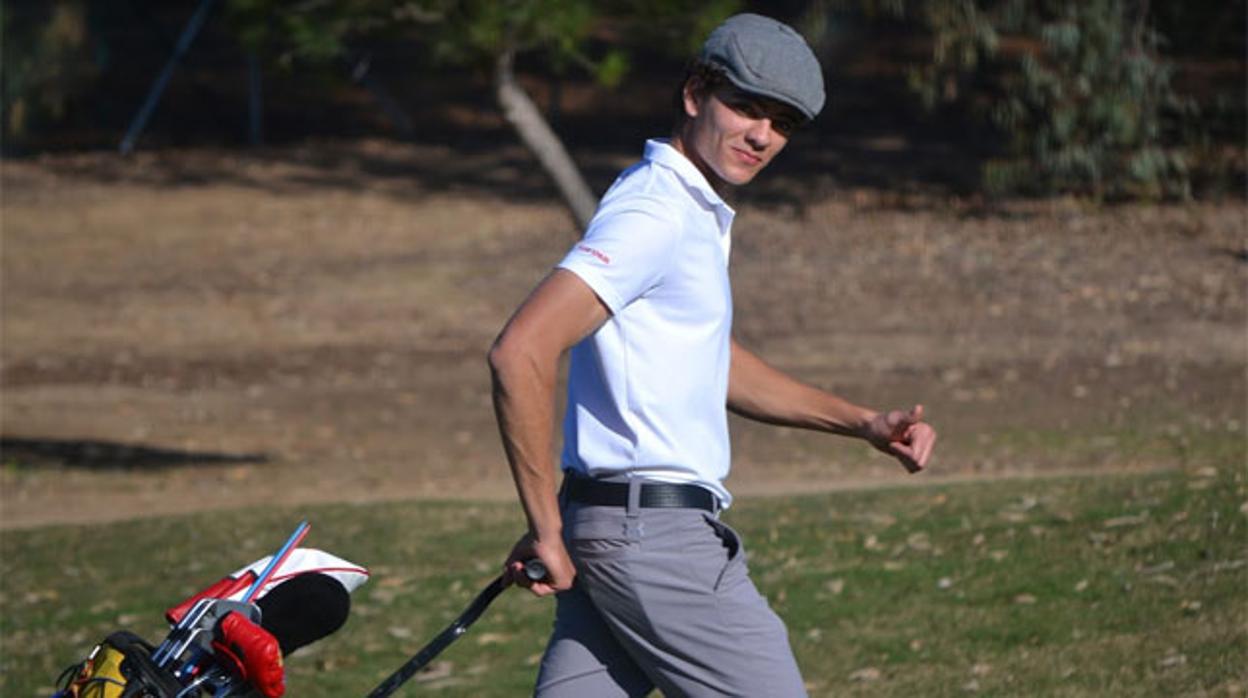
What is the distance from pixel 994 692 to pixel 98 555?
594 cm

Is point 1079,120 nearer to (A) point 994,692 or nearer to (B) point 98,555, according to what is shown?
(B) point 98,555

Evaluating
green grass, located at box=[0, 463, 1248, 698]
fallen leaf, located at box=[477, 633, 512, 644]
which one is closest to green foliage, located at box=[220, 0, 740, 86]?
green grass, located at box=[0, 463, 1248, 698]

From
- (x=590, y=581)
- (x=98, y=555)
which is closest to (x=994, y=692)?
(x=590, y=581)

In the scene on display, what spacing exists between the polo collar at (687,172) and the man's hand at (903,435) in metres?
0.62

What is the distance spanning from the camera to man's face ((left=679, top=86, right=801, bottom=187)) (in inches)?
151

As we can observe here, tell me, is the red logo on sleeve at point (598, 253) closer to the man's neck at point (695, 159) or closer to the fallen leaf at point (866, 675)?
the man's neck at point (695, 159)

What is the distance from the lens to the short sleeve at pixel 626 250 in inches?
140

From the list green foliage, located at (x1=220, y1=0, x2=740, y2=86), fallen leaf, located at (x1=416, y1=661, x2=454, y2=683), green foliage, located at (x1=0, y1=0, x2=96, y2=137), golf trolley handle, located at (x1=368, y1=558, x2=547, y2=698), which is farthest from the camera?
green foliage, located at (x1=0, y1=0, x2=96, y2=137)

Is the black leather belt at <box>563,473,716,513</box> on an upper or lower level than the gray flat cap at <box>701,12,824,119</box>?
lower

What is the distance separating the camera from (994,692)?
6.68m

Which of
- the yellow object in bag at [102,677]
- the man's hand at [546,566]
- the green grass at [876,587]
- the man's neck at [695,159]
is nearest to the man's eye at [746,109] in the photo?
the man's neck at [695,159]

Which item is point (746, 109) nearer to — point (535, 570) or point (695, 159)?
point (695, 159)

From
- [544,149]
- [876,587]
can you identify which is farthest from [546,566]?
[544,149]

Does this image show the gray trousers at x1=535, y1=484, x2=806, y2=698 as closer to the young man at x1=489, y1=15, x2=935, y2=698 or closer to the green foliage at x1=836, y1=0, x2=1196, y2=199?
the young man at x1=489, y1=15, x2=935, y2=698
